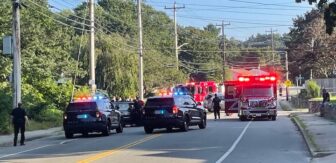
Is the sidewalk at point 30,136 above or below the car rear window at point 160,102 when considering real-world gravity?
below

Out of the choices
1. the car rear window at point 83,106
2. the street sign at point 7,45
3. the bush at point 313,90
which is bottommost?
the car rear window at point 83,106

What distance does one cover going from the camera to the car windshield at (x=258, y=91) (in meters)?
37.7

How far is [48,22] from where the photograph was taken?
46406mm

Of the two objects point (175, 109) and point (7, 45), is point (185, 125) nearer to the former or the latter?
point (175, 109)

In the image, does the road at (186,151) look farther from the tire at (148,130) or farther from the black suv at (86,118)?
the black suv at (86,118)

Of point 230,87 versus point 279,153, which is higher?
point 230,87

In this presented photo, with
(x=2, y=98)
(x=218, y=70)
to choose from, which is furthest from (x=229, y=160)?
(x=218, y=70)

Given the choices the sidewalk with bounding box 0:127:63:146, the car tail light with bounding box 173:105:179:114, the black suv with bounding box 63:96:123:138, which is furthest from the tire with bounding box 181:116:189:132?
the sidewalk with bounding box 0:127:63:146

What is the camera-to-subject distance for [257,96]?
37.6 meters

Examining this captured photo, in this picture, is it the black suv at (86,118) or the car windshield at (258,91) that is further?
the car windshield at (258,91)

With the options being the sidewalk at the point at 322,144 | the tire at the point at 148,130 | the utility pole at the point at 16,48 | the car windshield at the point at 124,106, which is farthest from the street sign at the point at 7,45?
the sidewalk at the point at 322,144

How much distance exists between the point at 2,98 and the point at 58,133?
3.71m

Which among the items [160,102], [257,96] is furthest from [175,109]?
[257,96]

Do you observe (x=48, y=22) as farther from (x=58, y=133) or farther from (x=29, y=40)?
(x=58, y=133)
